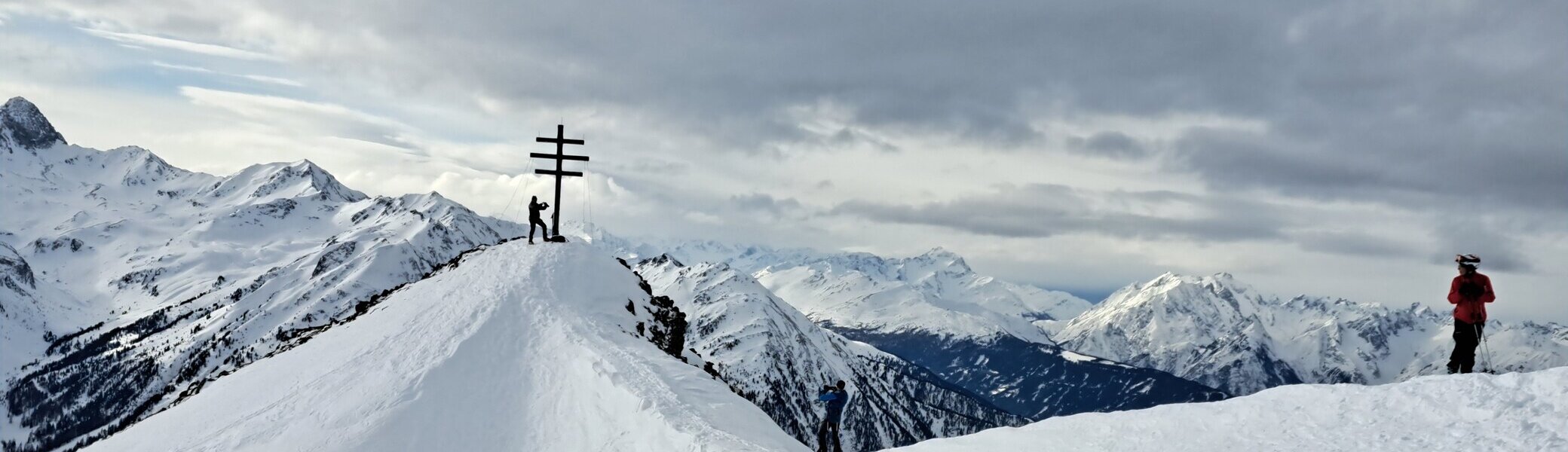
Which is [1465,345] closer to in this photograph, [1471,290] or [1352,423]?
[1471,290]

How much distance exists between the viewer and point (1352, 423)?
13.9 m

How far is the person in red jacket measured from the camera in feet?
58.9

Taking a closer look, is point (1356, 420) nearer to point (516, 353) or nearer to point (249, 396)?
point (516, 353)

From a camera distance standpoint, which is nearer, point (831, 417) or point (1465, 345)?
point (1465, 345)

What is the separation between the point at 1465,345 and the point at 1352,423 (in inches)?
271

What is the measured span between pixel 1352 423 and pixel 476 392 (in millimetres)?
23325

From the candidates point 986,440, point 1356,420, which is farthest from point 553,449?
point 1356,420

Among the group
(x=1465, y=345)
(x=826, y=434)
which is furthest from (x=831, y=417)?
(x=1465, y=345)

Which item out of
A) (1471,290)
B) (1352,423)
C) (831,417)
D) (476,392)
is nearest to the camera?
(1352,423)

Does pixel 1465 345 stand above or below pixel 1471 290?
below

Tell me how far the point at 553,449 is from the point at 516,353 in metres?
7.94

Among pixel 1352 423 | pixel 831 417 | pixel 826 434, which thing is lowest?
pixel 826 434

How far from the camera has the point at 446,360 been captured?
27.5 metres

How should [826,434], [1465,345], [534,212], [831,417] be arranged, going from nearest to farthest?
[1465,345] → [831,417] → [826,434] → [534,212]
